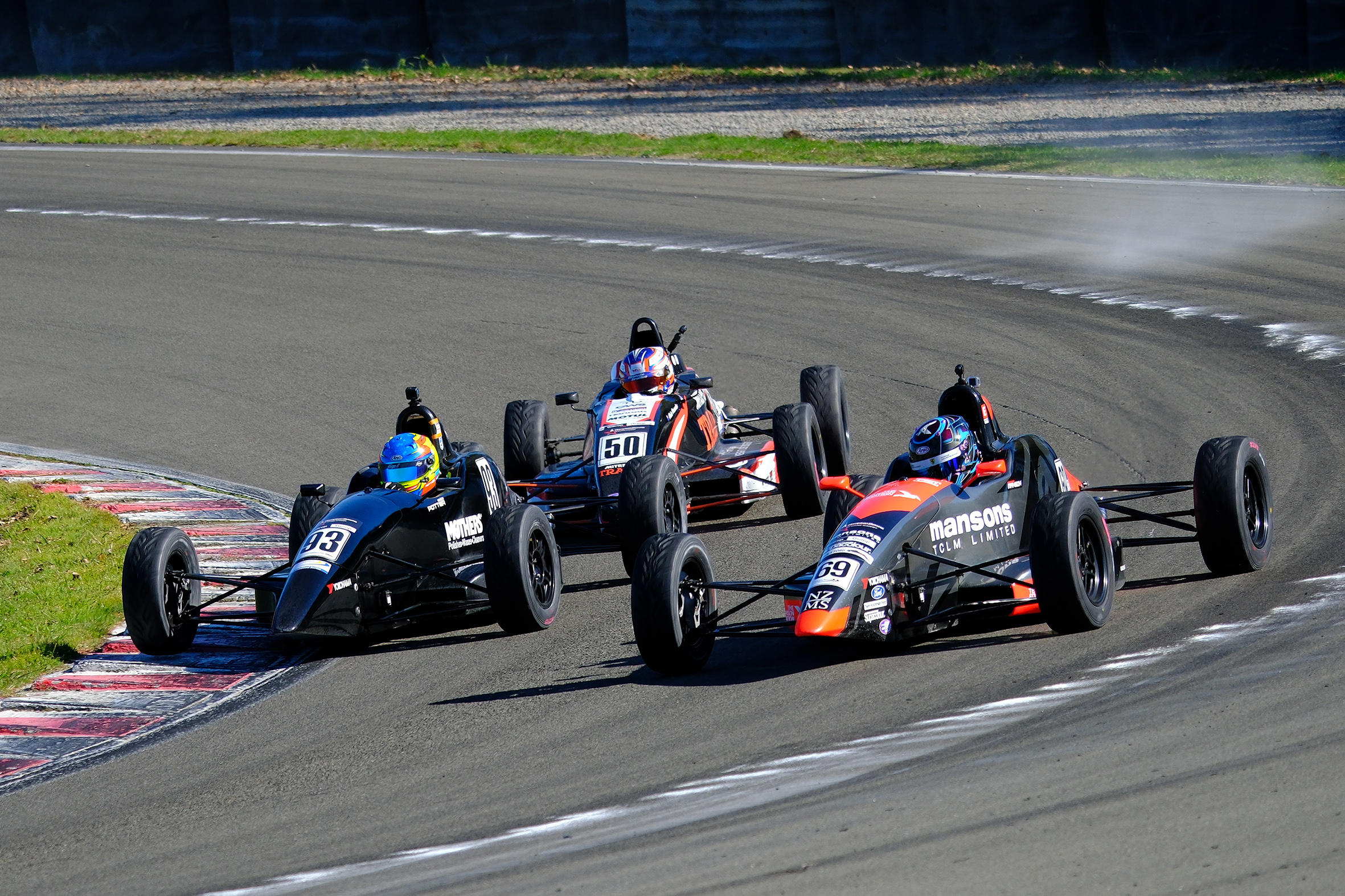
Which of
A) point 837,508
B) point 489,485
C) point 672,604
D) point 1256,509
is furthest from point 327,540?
point 1256,509

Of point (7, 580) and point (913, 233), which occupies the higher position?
point (913, 233)

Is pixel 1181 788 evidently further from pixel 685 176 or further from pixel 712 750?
pixel 685 176

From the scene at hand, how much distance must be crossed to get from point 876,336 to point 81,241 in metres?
11.6

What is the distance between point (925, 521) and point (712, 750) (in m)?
2.20

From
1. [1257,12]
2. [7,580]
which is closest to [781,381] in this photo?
[7,580]

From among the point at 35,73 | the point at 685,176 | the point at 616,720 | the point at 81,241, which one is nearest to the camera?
the point at 616,720

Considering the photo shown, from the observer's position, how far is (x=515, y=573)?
10.1 metres

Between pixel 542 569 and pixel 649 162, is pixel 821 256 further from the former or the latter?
pixel 542 569

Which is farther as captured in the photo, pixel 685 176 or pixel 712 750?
pixel 685 176

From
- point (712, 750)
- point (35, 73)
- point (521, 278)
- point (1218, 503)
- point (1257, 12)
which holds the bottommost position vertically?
point (712, 750)

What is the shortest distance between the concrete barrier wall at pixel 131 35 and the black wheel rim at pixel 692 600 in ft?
91.1

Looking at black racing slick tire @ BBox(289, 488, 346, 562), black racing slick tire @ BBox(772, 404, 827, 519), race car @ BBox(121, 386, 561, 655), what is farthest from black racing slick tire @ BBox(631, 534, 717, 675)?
black racing slick tire @ BBox(772, 404, 827, 519)

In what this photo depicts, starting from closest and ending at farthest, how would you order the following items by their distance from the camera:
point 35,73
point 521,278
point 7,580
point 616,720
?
point 616,720 < point 7,580 < point 521,278 < point 35,73

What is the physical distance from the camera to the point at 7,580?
40.1 feet
